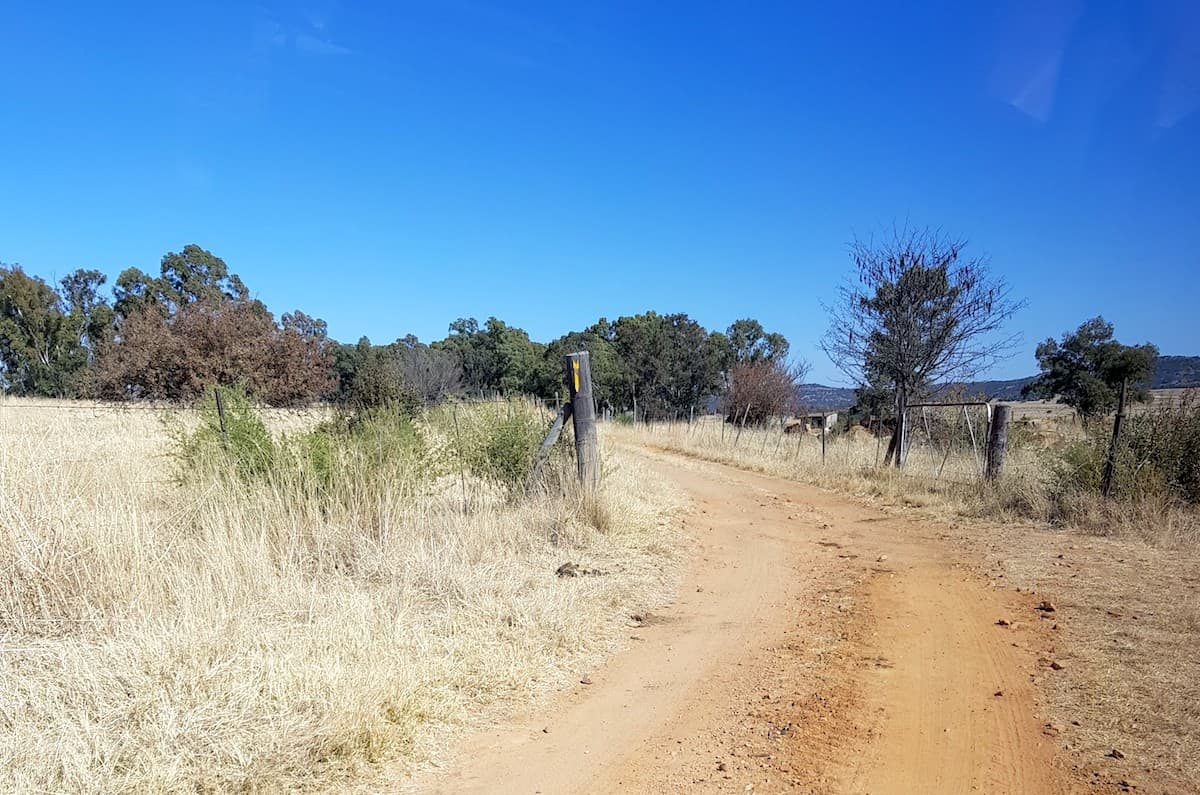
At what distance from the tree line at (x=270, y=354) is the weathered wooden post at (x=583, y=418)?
3.44 m

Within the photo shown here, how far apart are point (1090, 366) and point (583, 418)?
31033 millimetres

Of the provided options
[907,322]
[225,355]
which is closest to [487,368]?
[225,355]

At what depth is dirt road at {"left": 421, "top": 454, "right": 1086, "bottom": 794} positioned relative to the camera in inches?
118

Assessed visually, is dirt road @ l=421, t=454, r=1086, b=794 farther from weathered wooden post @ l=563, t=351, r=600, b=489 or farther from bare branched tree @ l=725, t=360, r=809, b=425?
bare branched tree @ l=725, t=360, r=809, b=425

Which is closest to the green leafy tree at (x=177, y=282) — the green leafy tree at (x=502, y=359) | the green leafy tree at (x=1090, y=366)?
the green leafy tree at (x=502, y=359)

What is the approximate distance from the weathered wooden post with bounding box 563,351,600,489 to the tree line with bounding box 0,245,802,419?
136 inches

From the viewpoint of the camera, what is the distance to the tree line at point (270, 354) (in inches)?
900

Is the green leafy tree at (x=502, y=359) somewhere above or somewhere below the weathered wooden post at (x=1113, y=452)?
above

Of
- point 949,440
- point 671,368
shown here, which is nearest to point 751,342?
point 671,368

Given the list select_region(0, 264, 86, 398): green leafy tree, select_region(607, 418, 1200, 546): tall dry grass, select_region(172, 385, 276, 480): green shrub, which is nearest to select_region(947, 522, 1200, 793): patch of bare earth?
select_region(607, 418, 1200, 546): tall dry grass

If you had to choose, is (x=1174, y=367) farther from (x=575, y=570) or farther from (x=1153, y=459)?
(x=575, y=570)

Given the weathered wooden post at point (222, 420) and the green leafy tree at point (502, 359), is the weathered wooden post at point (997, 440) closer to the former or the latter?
the weathered wooden post at point (222, 420)

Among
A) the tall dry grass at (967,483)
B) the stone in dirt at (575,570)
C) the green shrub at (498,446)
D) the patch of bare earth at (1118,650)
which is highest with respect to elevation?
the green shrub at (498,446)

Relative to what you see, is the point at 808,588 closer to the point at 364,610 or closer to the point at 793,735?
the point at 793,735
